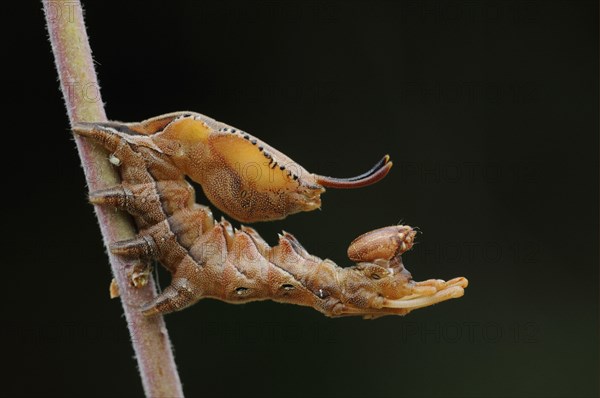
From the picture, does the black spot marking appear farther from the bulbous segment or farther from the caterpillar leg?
the bulbous segment

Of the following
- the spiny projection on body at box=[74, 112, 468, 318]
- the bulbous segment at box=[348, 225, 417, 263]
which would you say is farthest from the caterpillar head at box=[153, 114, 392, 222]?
the bulbous segment at box=[348, 225, 417, 263]

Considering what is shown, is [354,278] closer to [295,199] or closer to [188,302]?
[295,199]

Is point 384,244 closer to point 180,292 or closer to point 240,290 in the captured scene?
point 240,290

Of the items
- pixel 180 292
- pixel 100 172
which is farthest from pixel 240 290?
pixel 100 172

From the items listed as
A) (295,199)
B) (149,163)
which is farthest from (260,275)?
(149,163)

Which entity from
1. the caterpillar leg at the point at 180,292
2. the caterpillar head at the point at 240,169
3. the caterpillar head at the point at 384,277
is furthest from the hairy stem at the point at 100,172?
the caterpillar head at the point at 384,277

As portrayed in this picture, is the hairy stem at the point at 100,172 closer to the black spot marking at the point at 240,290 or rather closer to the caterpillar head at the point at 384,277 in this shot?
the black spot marking at the point at 240,290
